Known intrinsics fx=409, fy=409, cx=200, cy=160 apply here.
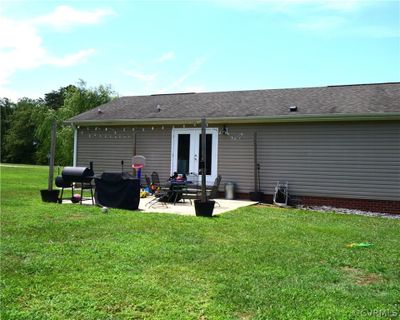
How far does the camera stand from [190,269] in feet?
14.9

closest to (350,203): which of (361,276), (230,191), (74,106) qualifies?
(230,191)

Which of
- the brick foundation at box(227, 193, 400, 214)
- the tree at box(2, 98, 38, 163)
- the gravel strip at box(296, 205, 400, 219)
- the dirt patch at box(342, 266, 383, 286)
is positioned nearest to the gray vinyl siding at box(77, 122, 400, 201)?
the brick foundation at box(227, 193, 400, 214)

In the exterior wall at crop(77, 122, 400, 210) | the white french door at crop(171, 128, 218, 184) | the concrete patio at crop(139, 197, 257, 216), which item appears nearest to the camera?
the concrete patio at crop(139, 197, 257, 216)

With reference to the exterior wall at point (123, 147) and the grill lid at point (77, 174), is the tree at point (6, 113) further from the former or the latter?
the grill lid at point (77, 174)

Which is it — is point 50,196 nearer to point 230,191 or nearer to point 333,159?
point 230,191

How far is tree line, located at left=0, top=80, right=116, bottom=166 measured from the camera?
30.8 meters

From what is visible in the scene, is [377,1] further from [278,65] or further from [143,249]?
[143,249]

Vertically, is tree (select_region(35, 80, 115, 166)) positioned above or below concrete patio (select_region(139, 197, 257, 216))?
above

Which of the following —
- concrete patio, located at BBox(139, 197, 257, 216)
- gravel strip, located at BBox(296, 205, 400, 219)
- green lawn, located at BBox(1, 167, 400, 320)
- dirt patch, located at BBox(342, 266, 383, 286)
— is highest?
green lawn, located at BBox(1, 167, 400, 320)

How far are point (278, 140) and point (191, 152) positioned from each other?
9.46 feet

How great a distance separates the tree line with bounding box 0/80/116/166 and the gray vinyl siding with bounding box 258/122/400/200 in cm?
2070

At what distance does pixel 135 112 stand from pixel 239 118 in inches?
171

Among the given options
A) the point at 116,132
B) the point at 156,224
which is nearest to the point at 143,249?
the point at 156,224

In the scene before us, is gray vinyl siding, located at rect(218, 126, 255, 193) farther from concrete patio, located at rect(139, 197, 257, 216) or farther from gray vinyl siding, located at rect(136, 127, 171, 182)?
gray vinyl siding, located at rect(136, 127, 171, 182)
